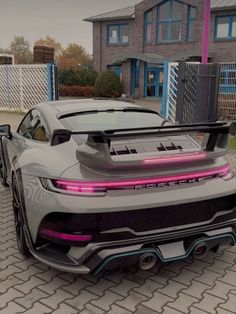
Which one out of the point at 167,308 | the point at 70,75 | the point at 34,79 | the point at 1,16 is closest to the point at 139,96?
the point at 70,75

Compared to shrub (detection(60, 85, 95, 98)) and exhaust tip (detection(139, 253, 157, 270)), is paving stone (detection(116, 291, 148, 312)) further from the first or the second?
shrub (detection(60, 85, 95, 98))

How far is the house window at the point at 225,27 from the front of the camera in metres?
23.2

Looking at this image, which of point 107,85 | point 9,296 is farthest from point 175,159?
point 107,85

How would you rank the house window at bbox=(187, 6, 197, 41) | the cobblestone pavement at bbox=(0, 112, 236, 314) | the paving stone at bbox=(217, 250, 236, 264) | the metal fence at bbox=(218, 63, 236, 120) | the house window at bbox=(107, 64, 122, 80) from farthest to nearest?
the house window at bbox=(107, 64, 122, 80) < the house window at bbox=(187, 6, 197, 41) < the metal fence at bbox=(218, 63, 236, 120) < the paving stone at bbox=(217, 250, 236, 264) < the cobblestone pavement at bbox=(0, 112, 236, 314)

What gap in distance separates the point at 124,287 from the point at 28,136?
1.86 metres

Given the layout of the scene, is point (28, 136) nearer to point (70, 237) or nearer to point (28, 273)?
point (28, 273)

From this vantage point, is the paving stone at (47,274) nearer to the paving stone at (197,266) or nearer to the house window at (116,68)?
the paving stone at (197,266)

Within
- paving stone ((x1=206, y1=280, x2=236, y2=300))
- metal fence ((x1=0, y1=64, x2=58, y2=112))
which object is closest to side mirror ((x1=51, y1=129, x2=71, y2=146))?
paving stone ((x1=206, y1=280, x2=236, y2=300))

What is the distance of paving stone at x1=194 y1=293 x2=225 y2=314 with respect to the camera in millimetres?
2742

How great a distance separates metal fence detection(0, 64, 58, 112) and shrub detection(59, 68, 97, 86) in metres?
12.0

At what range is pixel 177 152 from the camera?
9.84 feet

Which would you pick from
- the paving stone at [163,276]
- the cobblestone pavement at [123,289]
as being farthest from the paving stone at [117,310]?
the paving stone at [163,276]

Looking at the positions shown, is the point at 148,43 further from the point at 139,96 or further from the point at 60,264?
the point at 60,264

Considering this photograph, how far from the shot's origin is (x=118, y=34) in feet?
92.4
